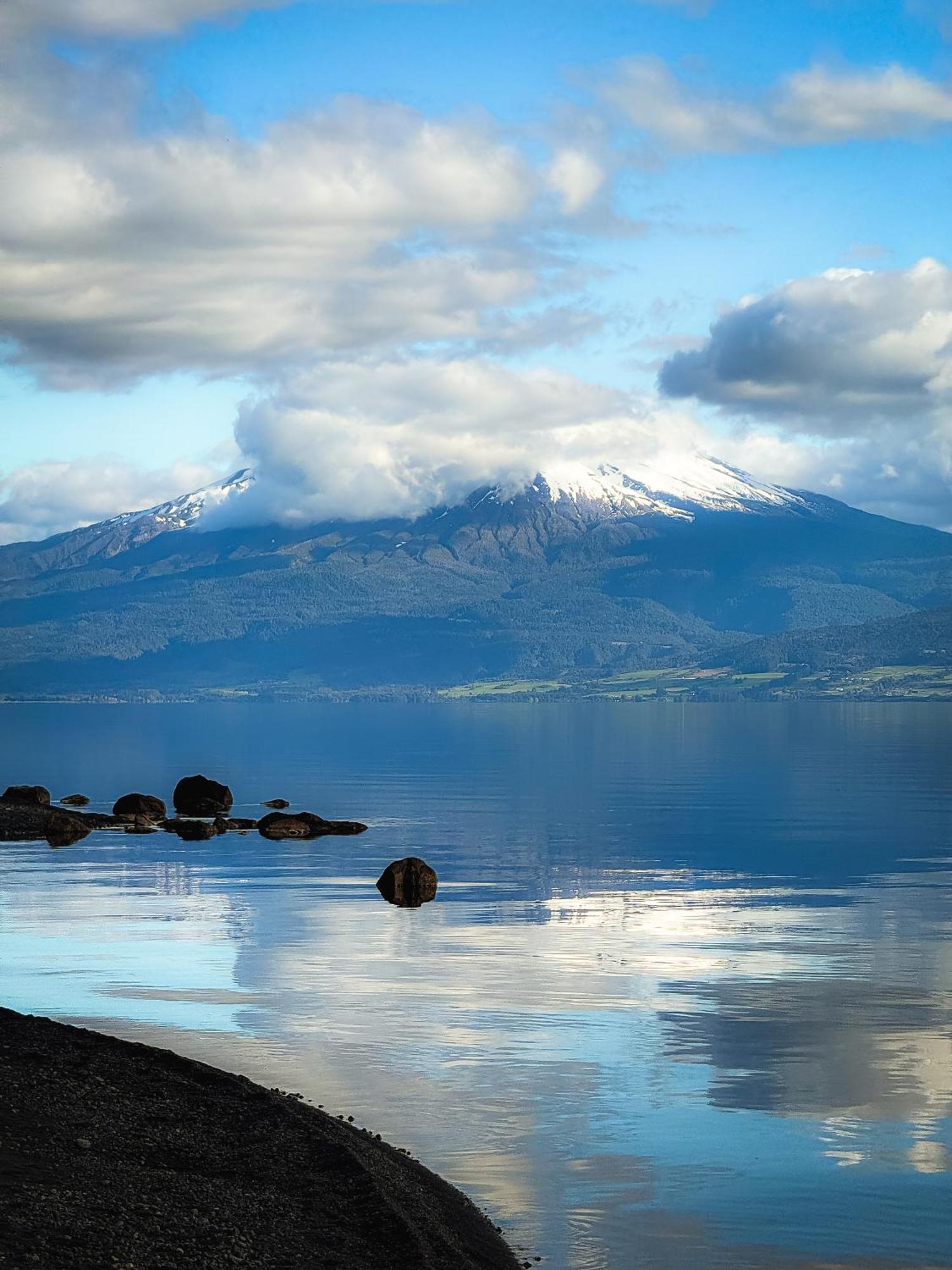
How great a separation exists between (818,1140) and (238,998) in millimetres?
18995

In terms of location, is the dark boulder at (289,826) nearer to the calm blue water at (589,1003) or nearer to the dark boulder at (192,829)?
the dark boulder at (192,829)

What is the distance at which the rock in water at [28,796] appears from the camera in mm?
104688

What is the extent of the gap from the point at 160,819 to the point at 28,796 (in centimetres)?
1059

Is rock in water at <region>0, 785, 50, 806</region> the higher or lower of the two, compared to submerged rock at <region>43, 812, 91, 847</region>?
higher

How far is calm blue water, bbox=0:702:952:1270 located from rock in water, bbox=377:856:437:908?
4.42 feet

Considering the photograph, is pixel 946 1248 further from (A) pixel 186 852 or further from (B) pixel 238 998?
(A) pixel 186 852

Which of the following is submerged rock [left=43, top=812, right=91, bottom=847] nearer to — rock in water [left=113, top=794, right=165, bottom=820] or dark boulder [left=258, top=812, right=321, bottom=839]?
rock in water [left=113, top=794, right=165, bottom=820]

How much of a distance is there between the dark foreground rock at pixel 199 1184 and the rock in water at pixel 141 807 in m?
71.0

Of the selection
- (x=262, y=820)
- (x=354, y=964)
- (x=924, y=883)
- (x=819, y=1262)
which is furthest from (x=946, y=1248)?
(x=262, y=820)

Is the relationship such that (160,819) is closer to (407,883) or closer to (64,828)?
(64,828)

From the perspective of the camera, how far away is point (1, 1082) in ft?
98.9

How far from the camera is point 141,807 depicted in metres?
103

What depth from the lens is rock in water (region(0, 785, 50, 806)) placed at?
105 metres

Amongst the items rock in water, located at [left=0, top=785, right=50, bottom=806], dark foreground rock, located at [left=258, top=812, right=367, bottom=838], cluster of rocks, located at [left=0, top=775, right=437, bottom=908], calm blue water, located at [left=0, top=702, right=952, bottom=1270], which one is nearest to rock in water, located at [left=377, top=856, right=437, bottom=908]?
calm blue water, located at [left=0, top=702, right=952, bottom=1270]
